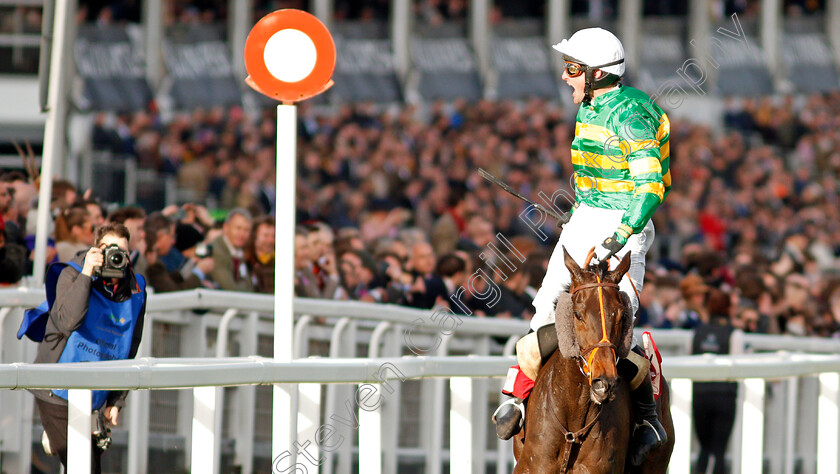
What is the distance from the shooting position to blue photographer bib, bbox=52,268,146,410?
213 inches

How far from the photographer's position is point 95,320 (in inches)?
215

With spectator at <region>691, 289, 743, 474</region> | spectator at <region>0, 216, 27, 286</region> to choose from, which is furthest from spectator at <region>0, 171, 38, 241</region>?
spectator at <region>691, 289, 743, 474</region>

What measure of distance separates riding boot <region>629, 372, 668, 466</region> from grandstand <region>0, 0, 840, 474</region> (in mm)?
667

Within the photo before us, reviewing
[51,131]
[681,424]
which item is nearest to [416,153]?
[51,131]

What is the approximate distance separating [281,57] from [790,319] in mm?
7093

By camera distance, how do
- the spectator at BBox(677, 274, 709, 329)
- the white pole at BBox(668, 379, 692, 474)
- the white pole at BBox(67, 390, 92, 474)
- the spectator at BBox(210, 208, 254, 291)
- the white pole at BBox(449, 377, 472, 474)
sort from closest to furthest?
the white pole at BBox(67, 390, 92, 474), the white pole at BBox(449, 377, 472, 474), the white pole at BBox(668, 379, 692, 474), the spectator at BBox(210, 208, 254, 291), the spectator at BBox(677, 274, 709, 329)

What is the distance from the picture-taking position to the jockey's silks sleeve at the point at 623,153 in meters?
4.95

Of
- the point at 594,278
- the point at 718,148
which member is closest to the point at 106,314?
the point at 594,278

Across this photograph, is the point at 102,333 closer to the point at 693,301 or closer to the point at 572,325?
the point at 572,325

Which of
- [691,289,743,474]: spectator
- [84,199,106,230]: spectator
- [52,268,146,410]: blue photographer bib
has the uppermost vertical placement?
[84,199,106,230]: spectator

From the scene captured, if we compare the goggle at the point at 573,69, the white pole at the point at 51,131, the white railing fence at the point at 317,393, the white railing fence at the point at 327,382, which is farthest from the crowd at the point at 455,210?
the goggle at the point at 573,69

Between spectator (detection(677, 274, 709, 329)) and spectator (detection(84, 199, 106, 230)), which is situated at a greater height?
spectator (detection(84, 199, 106, 230))

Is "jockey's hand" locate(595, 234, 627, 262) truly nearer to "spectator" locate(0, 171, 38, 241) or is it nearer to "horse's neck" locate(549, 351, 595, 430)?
"horse's neck" locate(549, 351, 595, 430)

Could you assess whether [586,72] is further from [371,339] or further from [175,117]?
[175,117]
